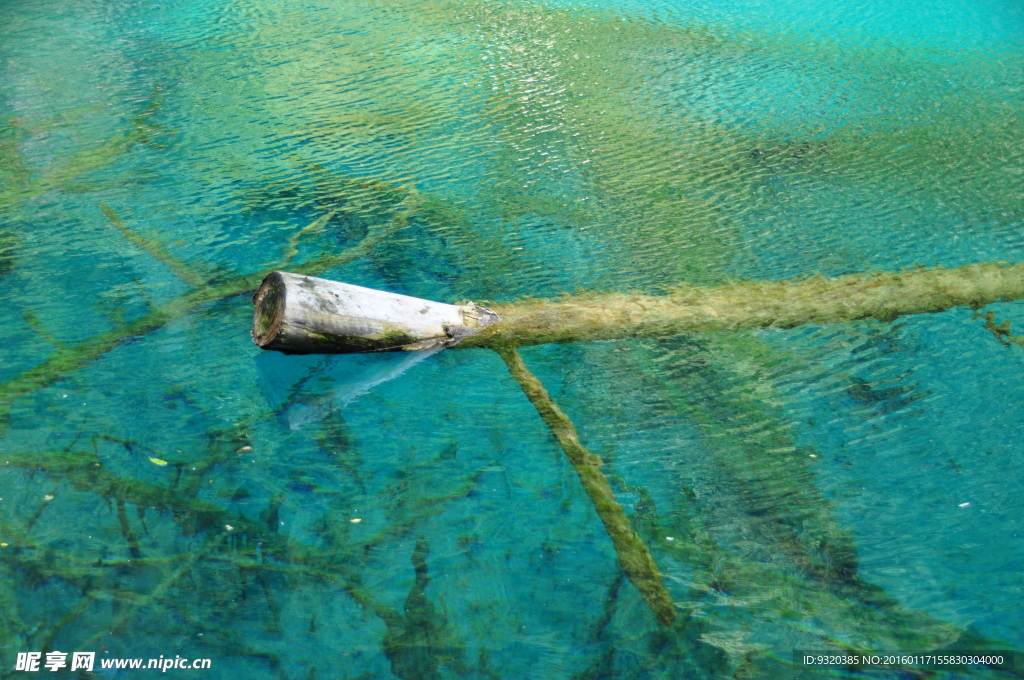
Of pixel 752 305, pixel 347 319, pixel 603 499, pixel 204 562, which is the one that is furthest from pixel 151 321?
pixel 752 305

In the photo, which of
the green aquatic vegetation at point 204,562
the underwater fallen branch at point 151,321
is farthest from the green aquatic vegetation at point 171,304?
the green aquatic vegetation at point 204,562

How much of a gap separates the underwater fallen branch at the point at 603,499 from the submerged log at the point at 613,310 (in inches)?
6.5

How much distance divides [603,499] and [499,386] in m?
0.51

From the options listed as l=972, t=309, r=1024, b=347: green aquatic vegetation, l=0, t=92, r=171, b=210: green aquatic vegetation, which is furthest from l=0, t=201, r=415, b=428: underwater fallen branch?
l=972, t=309, r=1024, b=347: green aquatic vegetation

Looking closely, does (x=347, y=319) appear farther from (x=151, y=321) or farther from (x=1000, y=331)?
(x=1000, y=331)

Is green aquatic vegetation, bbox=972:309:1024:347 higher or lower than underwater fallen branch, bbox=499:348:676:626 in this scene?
higher

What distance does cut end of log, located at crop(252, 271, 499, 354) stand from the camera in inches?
90.0

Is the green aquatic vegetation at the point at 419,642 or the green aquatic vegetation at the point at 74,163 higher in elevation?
the green aquatic vegetation at the point at 419,642

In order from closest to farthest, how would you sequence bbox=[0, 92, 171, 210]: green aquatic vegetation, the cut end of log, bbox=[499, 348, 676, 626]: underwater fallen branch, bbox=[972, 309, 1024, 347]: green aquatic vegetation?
bbox=[499, 348, 676, 626]: underwater fallen branch, the cut end of log, bbox=[972, 309, 1024, 347]: green aquatic vegetation, bbox=[0, 92, 171, 210]: green aquatic vegetation

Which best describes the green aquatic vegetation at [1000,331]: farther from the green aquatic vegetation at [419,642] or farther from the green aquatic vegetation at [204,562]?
the green aquatic vegetation at [419,642]

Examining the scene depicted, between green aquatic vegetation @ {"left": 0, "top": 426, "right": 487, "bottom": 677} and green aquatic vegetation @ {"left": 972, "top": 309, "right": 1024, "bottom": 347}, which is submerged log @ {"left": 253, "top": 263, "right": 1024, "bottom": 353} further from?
green aquatic vegetation @ {"left": 0, "top": 426, "right": 487, "bottom": 677}

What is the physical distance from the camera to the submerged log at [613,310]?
7.74ft

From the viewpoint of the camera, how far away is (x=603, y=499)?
202 centimetres

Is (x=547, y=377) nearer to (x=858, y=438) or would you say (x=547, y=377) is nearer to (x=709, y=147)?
(x=858, y=438)
